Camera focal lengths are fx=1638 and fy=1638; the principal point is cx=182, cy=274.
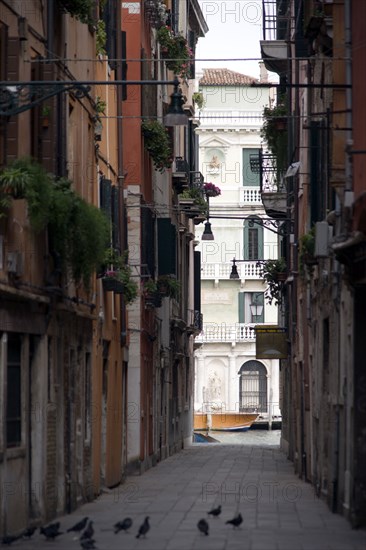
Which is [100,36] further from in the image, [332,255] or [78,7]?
[332,255]

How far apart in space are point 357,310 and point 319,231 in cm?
298

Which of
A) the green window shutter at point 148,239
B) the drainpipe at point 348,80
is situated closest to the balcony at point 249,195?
the green window shutter at point 148,239

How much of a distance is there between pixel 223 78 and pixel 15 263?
63969mm

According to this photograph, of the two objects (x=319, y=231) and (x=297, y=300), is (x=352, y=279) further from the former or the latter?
(x=297, y=300)

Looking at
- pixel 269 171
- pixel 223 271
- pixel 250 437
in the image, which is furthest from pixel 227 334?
pixel 269 171

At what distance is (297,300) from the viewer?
3553cm

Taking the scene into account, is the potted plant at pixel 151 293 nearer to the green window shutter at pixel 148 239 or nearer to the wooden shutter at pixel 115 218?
the green window shutter at pixel 148 239

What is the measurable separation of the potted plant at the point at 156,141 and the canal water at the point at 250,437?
82.4ft

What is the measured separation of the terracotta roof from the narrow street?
46297 millimetres

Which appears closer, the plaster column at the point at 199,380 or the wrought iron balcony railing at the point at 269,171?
the wrought iron balcony railing at the point at 269,171

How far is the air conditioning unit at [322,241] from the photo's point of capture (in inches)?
883

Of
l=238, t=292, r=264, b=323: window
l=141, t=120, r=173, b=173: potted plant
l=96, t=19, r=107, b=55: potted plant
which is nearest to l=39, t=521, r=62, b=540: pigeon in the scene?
l=96, t=19, r=107, b=55: potted plant

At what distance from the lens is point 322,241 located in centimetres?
2255

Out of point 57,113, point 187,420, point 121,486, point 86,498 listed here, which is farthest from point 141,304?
point 187,420
